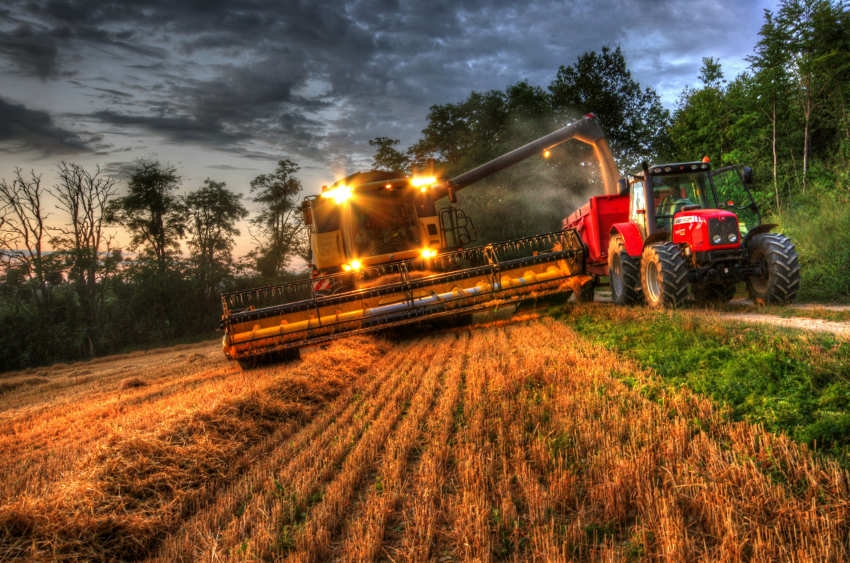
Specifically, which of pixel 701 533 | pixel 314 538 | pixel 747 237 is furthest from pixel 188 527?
pixel 747 237

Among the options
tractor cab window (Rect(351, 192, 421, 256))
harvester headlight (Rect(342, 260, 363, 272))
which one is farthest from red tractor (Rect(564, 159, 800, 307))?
harvester headlight (Rect(342, 260, 363, 272))

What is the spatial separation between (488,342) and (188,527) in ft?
17.8

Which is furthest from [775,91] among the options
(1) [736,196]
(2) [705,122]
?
(1) [736,196]

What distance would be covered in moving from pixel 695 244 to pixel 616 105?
30865mm

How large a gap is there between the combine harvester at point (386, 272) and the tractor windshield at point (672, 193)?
58.0 inches

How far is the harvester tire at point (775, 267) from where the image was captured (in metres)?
7.49

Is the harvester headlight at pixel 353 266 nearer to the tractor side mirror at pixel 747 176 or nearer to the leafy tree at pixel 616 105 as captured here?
the tractor side mirror at pixel 747 176

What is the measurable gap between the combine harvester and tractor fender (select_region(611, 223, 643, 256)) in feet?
2.73

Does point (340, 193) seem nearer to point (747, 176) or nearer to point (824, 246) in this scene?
point (747, 176)

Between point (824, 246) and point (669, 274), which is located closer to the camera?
point (669, 274)

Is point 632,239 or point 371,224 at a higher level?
point 371,224

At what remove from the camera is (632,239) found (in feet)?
31.4

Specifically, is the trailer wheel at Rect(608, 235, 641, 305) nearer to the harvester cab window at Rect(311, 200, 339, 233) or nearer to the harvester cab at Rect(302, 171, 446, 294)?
the harvester cab at Rect(302, 171, 446, 294)

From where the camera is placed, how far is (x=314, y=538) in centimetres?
250
